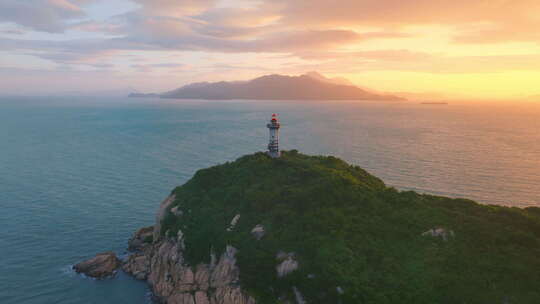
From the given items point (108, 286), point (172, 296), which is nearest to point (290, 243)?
point (172, 296)

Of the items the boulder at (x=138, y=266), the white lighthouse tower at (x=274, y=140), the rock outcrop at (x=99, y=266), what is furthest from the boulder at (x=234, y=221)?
the rock outcrop at (x=99, y=266)

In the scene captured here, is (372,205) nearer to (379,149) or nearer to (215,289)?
(215,289)

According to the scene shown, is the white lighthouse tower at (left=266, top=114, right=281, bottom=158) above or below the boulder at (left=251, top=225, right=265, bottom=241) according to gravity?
above

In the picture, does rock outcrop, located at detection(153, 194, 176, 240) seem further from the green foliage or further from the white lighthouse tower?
the white lighthouse tower

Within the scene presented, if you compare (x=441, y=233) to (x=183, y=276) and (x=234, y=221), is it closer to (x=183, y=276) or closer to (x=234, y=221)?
(x=234, y=221)

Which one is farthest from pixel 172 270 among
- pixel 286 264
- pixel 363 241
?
pixel 363 241

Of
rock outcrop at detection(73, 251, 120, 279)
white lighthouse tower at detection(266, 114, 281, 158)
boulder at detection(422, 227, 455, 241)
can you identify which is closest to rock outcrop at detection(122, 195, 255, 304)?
rock outcrop at detection(73, 251, 120, 279)

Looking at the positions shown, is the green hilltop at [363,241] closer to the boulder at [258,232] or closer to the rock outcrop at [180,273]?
the boulder at [258,232]
